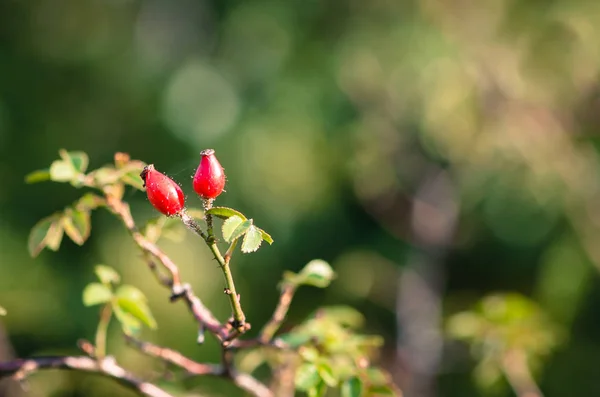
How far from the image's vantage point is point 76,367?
2.77ft

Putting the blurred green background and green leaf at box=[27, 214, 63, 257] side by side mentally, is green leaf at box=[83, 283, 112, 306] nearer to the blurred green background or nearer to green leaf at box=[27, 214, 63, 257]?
green leaf at box=[27, 214, 63, 257]

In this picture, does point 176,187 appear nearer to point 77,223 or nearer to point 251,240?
point 251,240

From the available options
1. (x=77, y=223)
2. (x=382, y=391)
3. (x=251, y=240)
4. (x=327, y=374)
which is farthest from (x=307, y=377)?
(x=77, y=223)

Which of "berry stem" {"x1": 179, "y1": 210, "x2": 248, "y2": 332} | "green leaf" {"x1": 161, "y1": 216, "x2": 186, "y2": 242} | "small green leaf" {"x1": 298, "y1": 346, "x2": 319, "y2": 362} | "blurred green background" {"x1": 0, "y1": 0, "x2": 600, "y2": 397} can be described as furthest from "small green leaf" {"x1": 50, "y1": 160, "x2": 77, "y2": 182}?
"blurred green background" {"x1": 0, "y1": 0, "x2": 600, "y2": 397}

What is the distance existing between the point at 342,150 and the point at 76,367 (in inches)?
85.7

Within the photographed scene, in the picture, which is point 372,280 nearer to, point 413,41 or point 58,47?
point 413,41

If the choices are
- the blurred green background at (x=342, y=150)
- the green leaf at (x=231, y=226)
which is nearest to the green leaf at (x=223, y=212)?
the green leaf at (x=231, y=226)

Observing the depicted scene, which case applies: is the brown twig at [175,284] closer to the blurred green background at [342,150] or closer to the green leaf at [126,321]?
the green leaf at [126,321]

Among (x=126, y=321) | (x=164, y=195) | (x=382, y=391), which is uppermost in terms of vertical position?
(x=164, y=195)

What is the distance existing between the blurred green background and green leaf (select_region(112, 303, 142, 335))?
1375mm

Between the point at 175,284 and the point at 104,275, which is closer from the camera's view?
the point at 175,284

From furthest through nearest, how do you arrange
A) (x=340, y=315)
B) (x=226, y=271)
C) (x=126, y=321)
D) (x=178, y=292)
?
1. (x=340, y=315)
2. (x=126, y=321)
3. (x=178, y=292)
4. (x=226, y=271)

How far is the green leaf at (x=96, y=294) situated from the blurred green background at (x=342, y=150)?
136 cm

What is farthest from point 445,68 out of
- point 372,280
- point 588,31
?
point 372,280
